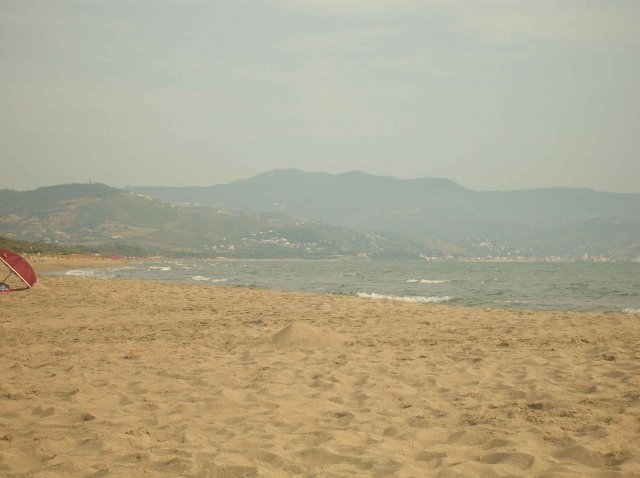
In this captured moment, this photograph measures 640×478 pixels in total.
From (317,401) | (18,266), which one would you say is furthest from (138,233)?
(317,401)

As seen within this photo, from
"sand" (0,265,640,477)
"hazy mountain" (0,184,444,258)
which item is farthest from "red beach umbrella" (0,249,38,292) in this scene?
"hazy mountain" (0,184,444,258)

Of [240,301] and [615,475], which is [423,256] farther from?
[615,475]

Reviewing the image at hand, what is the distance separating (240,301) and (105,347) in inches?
347

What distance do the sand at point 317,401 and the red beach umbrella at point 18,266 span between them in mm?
8345

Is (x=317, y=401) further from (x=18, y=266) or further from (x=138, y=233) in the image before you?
(x=138, y=233)

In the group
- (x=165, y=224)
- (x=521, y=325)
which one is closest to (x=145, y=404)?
(x=521, y=325)

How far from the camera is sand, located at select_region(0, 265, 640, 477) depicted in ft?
15.1

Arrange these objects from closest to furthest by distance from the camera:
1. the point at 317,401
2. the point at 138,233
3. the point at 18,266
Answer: the point at 317,401
the point at 18,266
the point at 138,233

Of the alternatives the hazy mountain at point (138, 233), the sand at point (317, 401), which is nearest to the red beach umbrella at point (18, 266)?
the sand at point (317, 401)

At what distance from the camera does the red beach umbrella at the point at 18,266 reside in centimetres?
1969

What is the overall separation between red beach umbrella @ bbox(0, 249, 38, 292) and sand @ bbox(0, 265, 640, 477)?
8345 mm

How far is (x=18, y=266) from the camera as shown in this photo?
20.4 meters

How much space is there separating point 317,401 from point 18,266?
17691mm

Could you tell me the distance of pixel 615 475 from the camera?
4.25 m
